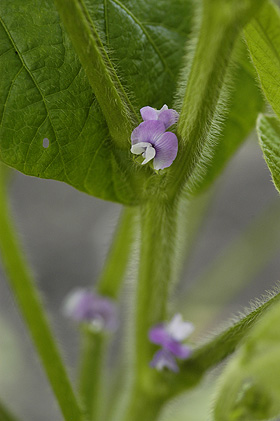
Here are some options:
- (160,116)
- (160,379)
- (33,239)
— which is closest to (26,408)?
(33,239)

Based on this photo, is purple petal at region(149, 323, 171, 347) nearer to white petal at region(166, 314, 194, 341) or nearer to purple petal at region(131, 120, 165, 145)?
white petal at region(166, 314, 194, 341)

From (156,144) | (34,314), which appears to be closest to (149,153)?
(156,144)

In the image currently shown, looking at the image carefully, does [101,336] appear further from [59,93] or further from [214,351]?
[59,93]

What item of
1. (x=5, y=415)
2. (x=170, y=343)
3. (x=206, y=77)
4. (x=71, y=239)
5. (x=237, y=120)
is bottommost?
(x=71, y=239)

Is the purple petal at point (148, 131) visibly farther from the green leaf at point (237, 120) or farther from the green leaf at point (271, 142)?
the green leaf at point (237, 120)

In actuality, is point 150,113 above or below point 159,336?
above

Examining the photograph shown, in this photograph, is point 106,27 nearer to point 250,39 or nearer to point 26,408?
point 250,39

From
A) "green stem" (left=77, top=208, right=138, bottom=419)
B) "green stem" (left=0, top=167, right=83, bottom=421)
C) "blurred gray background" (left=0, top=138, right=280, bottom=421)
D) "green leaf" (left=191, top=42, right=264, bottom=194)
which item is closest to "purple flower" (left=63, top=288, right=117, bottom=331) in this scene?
"green stem" (left=77, top=208, right=138, bottom=419)

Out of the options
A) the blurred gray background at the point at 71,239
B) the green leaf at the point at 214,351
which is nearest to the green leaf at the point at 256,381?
the green leaf at the point at 214,351
